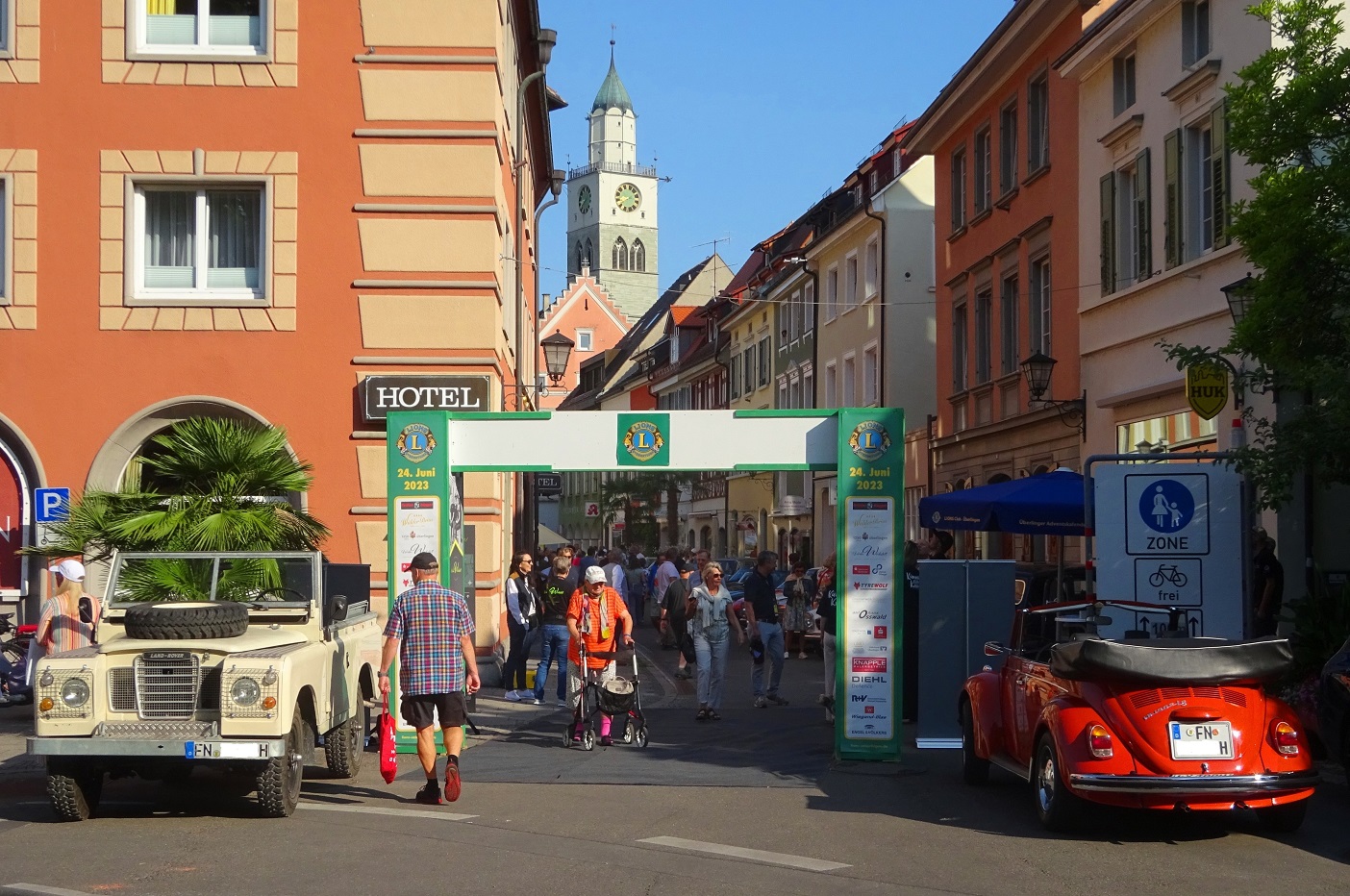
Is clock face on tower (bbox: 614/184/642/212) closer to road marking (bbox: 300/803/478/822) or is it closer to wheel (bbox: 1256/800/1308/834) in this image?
road marking (bbox: 300/803/478/822)

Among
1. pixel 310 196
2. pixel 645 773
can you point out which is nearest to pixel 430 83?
pixel 310 196

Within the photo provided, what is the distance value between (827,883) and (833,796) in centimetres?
363

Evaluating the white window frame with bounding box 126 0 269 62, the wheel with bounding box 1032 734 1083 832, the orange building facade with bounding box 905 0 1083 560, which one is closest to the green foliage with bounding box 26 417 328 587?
the white window frame with bounding box 126 0 269 62

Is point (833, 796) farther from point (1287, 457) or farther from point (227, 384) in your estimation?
point (227, 384)

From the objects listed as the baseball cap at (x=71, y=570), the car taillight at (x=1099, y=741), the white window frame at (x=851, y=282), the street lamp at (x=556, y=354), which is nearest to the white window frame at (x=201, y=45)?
the baseball cap at (x=71, y=570)

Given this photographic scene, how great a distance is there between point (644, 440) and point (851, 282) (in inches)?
1285

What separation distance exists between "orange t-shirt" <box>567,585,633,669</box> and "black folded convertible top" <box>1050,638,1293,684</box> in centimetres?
657

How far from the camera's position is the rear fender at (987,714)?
12.0m

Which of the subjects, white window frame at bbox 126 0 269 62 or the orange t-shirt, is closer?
the orange t-shirt

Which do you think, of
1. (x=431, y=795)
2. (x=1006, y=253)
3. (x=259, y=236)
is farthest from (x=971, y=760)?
(x=1006, y=253)

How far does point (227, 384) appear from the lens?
66.0 feet

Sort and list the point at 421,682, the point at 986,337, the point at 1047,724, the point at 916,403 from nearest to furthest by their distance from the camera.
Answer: the point at 1047,724 < the point at 421,682 < the point at 986,337 < the point at 916,403

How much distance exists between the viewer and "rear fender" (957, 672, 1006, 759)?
1195 centimetres

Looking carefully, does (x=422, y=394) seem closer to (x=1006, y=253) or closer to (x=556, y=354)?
(x=1006, y=253)
